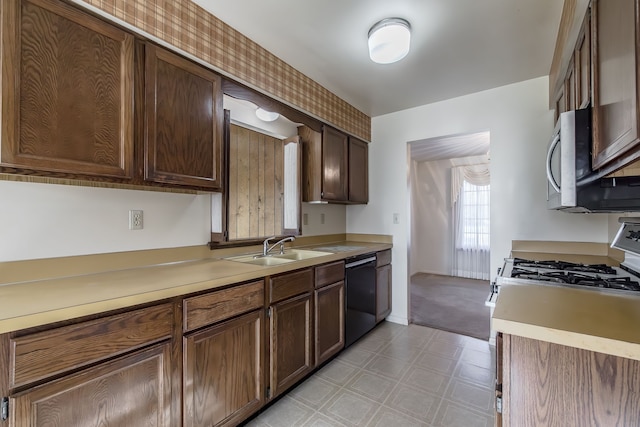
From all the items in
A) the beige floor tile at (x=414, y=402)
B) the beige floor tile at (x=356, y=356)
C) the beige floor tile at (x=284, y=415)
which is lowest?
the beige floor tile at (x=356, y=356)

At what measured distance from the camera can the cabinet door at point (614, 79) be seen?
0.71 m

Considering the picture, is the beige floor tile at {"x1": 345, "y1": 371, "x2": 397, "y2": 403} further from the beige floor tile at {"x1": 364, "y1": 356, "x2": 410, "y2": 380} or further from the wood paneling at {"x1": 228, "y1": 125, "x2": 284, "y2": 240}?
the wood paneling at {"x1": 228, "y1": 125, "x2": 284, "y2": 240}

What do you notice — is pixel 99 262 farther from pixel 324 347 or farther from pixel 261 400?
pixel 324 347

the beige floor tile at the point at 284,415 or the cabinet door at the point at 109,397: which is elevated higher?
the cabinet door at the point at 109,397

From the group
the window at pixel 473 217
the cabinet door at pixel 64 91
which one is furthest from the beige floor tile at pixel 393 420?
the window at pixel 473 217

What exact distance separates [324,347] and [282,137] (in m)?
1.81

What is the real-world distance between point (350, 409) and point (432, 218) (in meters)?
4.59

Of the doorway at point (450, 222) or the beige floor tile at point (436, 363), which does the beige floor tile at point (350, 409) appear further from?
the doorway at point (450, 222)

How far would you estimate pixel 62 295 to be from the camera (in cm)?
109

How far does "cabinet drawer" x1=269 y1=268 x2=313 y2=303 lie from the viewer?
1.75 m

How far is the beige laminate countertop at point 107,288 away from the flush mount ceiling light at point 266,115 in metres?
1.22

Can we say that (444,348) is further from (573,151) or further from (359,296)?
(573,151)

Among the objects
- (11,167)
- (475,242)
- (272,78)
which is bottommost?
(475,242)

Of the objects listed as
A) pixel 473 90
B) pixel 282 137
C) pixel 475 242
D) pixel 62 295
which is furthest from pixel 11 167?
pixel 475 242
